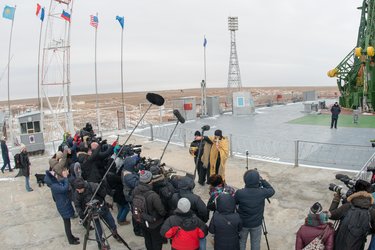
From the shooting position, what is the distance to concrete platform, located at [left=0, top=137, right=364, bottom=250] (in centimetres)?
583

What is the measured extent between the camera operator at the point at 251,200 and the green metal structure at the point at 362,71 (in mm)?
18728

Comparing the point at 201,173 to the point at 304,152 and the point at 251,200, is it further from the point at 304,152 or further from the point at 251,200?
the point at 304,152

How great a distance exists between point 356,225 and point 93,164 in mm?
5462

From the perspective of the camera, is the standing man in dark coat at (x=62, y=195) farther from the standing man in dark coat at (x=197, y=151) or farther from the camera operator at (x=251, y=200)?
the camera operator at (x=251, y=200)

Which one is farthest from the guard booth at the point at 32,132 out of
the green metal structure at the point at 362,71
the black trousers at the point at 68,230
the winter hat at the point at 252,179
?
the green metal structure at the point at 362,71

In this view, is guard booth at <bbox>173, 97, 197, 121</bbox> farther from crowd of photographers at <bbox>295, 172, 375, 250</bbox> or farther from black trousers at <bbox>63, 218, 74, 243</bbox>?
crowd of photographers at <bbox>295, 172, 375, 250</bbox>

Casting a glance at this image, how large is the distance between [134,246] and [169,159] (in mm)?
5841

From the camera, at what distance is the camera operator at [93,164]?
268 inches

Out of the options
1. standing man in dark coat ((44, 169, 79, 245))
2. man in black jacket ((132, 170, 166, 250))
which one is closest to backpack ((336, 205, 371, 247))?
man in black jacket ((132, 170, 166, 250))

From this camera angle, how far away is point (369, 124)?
1642 centimetres

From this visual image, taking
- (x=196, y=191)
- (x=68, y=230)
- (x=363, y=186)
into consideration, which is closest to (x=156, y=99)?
(x=68, y=230)

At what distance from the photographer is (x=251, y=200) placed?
4.43 meters

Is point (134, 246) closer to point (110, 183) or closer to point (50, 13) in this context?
point (110, 183)

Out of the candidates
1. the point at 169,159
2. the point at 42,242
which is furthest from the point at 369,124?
the point at 42,242
